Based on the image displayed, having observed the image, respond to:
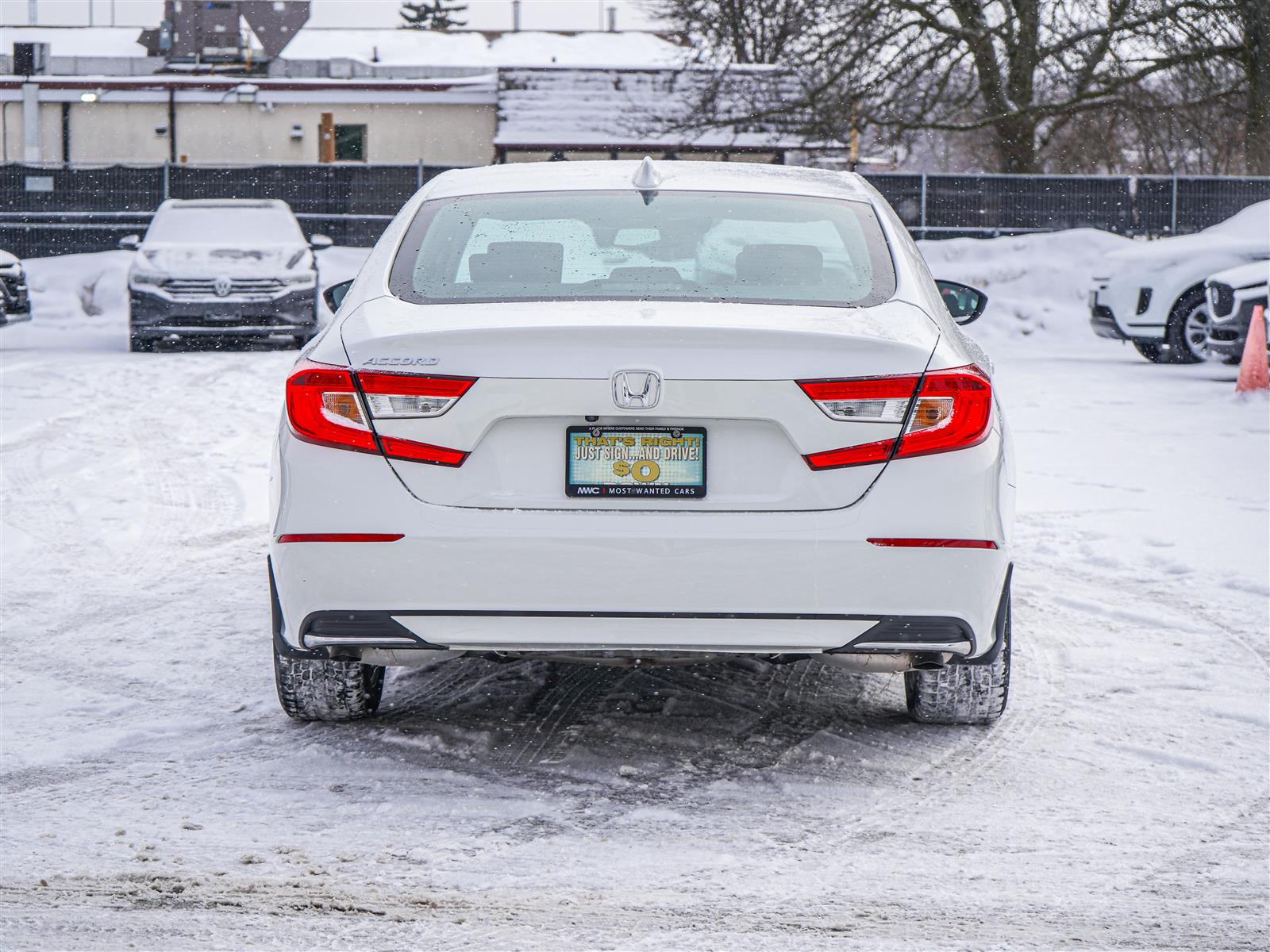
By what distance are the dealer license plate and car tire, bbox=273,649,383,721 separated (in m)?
1.01

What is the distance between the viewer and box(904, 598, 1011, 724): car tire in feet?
14.1

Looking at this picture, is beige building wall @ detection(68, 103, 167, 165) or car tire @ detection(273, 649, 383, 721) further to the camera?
beige building wall @ detection(68, 103, 167, 165)

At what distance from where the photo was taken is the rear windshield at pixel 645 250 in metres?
4.07

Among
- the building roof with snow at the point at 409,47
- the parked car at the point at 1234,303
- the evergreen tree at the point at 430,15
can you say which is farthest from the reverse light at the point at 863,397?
the evergreen tree at the point at 430,15

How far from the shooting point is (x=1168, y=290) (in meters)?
16.1

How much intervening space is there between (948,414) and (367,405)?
1351 mm

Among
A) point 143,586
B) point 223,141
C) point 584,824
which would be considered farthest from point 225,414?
point 223,141

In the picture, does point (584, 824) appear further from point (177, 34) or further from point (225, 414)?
point (177, 34)

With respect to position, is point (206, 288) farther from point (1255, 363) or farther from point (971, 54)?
point (971, 54)

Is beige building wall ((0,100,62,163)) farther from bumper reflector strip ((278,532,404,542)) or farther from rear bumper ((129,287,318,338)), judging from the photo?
bumper reflector strip ((278,532,404,542))

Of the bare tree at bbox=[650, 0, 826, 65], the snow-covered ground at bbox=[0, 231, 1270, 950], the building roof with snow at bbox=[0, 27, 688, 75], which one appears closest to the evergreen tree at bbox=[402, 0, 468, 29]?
the building roof with snow at bbox=[0, 27, 688, 75]

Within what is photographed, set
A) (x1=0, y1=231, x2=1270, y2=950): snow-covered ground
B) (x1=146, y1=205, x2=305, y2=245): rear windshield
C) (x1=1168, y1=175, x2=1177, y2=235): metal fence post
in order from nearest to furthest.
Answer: (x1=0, y1=231, x2=1270, y2=950): snow-covered ground < (x1=146, y1=205, x2=305, y2=245): rear windshield < (x1=1168, y1=175, x2=1177, y2=235): metal fence post

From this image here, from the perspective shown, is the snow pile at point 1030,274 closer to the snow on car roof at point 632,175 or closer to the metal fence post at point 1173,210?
the metal fence post at point 1173,210

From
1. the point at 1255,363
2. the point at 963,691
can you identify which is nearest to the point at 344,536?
the point at 963,691
